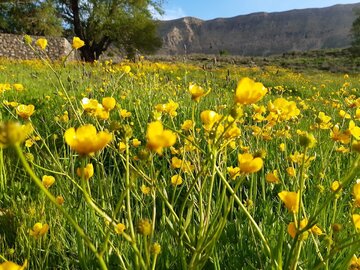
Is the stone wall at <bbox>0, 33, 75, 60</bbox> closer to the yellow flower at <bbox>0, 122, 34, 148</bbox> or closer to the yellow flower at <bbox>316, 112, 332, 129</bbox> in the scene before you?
the yellow flower at <bbox>316, 112, 332, 129</bbox>

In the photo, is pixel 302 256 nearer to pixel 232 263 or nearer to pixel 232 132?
pixel 232 263

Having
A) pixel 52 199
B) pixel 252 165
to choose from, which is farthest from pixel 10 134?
pixel 252 165

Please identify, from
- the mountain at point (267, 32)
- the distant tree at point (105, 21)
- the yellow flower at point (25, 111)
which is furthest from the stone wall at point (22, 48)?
the mountain at point (267, 32)

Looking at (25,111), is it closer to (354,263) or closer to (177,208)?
(177,208)

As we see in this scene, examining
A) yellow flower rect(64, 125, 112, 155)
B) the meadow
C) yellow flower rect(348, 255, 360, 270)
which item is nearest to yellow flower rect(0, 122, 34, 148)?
the meadow

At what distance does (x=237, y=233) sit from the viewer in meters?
1.38

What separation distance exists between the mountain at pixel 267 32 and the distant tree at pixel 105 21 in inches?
2699

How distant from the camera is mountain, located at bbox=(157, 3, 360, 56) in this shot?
312 ft

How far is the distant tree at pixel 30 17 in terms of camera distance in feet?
76.9

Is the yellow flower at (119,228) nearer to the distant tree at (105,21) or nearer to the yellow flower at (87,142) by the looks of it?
the yellow flower at (87,142)

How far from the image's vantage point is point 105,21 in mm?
23438

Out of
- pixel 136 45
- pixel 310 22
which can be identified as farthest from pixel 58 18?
pixel 310 22

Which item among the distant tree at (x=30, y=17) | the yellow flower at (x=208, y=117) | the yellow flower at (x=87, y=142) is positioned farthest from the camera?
the distant tree at (x=30, y=17)

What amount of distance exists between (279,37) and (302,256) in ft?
349
